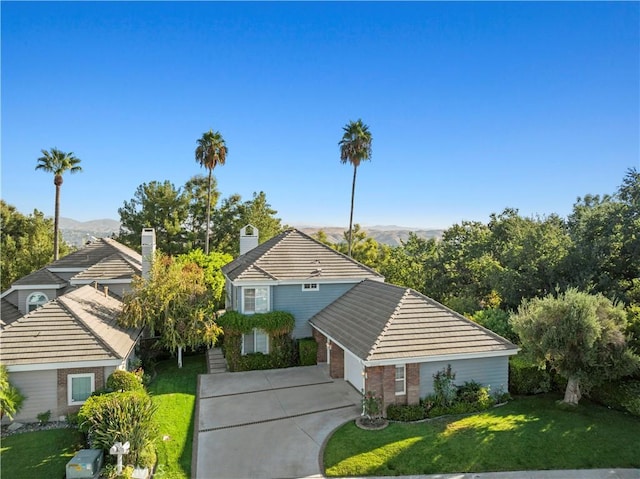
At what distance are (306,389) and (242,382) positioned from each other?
11.2 feet

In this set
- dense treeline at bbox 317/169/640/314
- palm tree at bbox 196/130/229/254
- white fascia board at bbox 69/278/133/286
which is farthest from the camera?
palm tree at bbox 196/130/229/254

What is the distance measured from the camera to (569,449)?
12789 mm

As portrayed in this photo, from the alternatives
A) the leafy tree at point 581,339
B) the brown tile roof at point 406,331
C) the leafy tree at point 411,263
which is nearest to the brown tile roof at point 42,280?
the brown tile roof at point 406,331

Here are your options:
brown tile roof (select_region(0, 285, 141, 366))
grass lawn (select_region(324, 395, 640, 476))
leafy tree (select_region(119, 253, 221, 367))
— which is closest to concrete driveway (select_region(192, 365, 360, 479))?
grass lawn (select_region(324, 395, 640, 476))

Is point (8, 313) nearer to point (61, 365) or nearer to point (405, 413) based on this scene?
point (61, 365)

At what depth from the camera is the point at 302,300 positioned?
23.0m

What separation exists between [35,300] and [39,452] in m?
15.3

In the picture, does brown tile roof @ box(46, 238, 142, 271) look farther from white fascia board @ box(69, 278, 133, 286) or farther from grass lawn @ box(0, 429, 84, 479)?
grass lawn @ box(0, 429, 84, 479)

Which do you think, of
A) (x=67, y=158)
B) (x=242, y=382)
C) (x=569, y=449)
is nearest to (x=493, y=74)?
(x=569, y=449)

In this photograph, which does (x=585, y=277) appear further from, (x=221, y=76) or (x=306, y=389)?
(x=221, y=76)

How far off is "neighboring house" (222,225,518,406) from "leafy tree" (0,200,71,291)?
22575 millimetres

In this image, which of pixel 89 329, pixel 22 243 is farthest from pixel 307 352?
pixel 22 243

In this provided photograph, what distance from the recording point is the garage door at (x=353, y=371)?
17.6 m

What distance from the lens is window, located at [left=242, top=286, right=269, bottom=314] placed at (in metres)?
22.0
